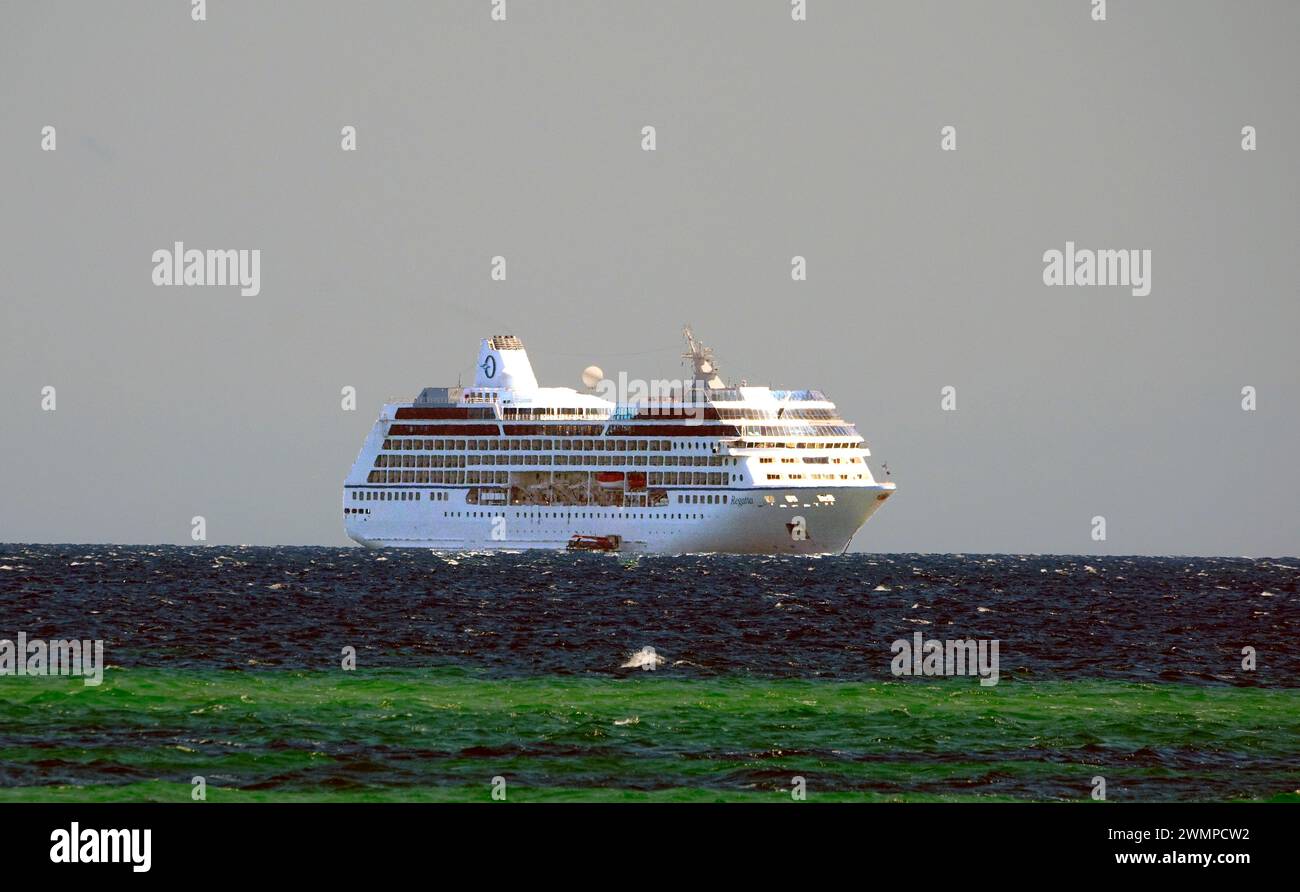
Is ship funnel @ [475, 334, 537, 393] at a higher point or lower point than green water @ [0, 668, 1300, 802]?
higher

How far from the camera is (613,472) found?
140 m

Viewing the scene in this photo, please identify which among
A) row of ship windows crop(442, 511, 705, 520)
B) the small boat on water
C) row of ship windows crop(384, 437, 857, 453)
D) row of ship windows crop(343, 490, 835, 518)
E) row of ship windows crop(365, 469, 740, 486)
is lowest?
the small boat on water

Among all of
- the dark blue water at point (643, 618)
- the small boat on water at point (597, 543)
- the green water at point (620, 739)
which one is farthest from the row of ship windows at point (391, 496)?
the green water at point (620, 739)

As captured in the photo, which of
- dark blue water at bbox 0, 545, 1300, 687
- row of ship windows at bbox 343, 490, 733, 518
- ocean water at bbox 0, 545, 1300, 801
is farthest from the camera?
row of ship windows at bbox 343, 490, 733, 518

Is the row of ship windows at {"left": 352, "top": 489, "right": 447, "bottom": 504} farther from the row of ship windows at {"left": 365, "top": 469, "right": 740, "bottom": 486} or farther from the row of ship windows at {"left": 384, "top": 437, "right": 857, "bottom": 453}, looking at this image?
the row of ship windows at {"left": 384, "top": 437, "right": 857, "bottom": 453}

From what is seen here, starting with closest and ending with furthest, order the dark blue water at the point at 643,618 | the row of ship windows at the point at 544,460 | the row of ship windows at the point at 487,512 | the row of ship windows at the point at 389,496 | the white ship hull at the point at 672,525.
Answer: the dark blue water at the point at 643,618
the white ship hull at the point at 672,525
the row of ship windows at the point at 487,512
the row of ship windows at the point at 544,460
the row of ship windows at the point at 389,496

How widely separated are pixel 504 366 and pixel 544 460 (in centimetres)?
1280

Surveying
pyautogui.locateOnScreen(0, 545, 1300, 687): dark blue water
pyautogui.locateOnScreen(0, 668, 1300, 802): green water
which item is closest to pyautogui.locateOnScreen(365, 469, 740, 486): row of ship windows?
pyautogui.locateOnScreen(0, 545, 1300, 687): dark blue water

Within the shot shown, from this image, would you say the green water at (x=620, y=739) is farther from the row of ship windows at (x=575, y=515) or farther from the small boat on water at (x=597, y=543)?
the small boat on water at (x=597, y=543)

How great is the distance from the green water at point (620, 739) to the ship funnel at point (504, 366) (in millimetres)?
108972

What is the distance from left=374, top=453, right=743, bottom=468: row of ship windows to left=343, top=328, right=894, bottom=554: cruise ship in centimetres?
11

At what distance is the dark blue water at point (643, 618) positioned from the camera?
160 feet

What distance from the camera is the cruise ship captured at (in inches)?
5285
